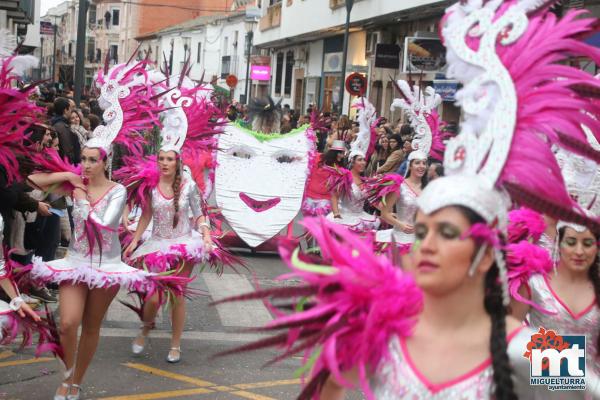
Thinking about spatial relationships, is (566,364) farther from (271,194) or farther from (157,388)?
(271,194)

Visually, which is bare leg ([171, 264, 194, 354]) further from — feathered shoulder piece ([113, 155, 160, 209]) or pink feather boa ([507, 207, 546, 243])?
pink feather boa ([507, 207, 546, 243])

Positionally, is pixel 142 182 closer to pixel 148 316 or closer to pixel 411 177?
pixel 148 316

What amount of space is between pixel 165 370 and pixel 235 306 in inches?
100

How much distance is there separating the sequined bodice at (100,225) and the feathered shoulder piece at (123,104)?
392mm

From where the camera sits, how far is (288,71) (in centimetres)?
4675

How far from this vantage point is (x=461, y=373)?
3.28 metres

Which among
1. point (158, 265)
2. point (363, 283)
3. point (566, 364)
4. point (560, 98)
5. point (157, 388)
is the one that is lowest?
point (157, 388)

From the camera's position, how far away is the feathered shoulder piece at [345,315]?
3.39m

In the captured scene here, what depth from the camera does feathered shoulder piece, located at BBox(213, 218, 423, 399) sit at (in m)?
3.39

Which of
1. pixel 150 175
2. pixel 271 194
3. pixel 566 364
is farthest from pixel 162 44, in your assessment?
pixel 566 364

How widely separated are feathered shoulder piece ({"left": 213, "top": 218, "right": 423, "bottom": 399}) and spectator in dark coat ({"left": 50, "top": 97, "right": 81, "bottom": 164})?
842 centimetres

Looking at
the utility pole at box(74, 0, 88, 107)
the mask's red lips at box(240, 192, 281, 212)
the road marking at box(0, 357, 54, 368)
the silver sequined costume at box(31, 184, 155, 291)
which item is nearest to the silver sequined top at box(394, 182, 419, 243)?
the silver sequined costume at box(31, 184, 155, 291)

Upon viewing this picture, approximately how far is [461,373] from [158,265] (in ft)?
17.5

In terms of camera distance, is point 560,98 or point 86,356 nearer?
point 560,98
